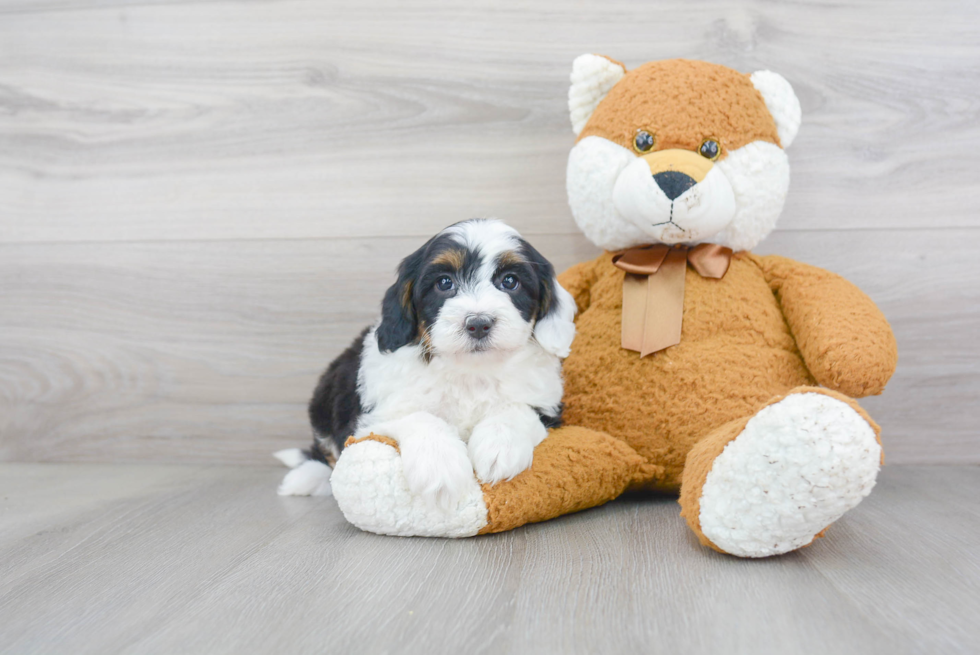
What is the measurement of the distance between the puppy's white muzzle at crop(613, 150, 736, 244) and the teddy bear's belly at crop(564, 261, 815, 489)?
0.48 ft

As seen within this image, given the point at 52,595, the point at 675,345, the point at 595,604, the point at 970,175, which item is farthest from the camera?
the point at 970,175

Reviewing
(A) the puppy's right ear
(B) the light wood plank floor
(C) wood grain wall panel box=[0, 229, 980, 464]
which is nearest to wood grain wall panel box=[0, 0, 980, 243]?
(C) wood grain wall panel box=[0, 229, 980, 464]

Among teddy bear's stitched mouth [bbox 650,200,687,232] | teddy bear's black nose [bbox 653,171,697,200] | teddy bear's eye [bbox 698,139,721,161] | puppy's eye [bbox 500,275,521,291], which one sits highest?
teddy bear's eye [bbox 698,139,721,161]

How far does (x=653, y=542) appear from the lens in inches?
49.3

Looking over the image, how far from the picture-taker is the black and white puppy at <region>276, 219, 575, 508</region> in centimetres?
127

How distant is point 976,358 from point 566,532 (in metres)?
1.32

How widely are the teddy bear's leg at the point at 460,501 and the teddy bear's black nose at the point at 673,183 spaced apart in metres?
0.55

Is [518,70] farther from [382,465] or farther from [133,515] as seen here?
[133,515]

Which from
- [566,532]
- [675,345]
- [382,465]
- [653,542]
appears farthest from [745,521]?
[382,465]

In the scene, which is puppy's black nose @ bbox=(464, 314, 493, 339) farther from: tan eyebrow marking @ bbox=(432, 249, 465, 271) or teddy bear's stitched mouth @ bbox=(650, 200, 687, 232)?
teddy bear's stitched mouth @ bbox=(650, 200, 687, 232)

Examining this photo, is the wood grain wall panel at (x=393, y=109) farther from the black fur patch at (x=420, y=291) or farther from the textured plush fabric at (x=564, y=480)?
the textured plush fabric at (x=564, y=480)

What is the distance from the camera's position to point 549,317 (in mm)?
1450

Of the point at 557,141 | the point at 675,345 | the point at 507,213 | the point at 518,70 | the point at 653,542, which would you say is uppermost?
the point at 518,70

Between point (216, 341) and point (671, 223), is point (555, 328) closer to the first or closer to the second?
point (671, 223)
